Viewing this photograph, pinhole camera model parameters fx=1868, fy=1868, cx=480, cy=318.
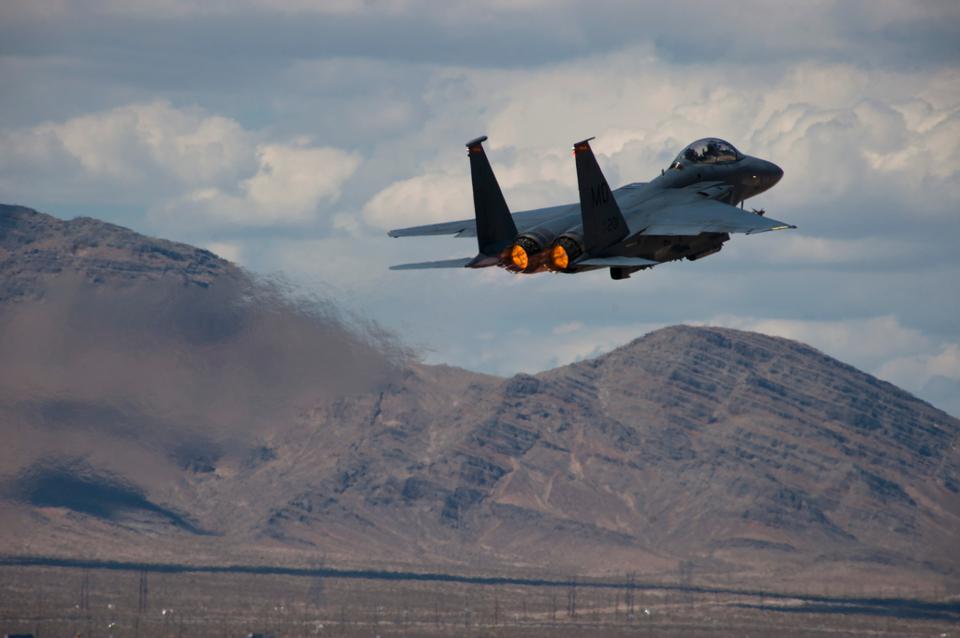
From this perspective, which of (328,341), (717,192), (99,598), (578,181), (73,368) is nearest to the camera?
(578,181)

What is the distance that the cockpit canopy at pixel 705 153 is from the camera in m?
75.1

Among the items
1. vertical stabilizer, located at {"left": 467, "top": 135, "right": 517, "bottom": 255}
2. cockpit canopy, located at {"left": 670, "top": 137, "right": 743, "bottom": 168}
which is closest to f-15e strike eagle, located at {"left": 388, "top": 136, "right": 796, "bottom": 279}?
vertical stabilizer, located at {"left": 467, "top": 135, "right": 517, "bottom": 255}

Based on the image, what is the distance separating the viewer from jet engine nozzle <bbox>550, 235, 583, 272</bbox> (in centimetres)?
6712

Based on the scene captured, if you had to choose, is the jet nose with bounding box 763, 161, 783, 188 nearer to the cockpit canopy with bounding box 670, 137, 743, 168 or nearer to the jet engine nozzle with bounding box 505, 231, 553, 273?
the cockpit canopy with bounding box 670, 137, 743, 168

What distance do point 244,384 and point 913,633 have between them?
75817mm

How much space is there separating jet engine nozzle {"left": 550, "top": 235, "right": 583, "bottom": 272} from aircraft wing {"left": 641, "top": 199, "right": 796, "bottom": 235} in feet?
9.40

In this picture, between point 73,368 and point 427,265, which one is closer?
point 427,265

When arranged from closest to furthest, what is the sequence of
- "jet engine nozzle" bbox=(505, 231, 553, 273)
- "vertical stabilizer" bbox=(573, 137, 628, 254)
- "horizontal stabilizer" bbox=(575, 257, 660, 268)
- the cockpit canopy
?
"vertical stabilizer" bbox=(573, 137, 628, 254), "horizontal stabilizer" bbox=(575, 257, 660, 268), "jet engine nozzle" bbox=(505, 231, 553, 273), the cockpit canopy

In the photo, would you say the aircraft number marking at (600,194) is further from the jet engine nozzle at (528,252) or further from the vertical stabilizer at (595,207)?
the jet engine nozzle at (528,252)

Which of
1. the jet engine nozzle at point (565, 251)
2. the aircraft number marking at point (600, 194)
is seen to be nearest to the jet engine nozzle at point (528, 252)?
the jet engine nozzle at point (565, 251)

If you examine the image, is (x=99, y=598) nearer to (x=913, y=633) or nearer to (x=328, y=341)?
(x=328, y=341)

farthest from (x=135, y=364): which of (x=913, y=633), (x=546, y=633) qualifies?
(x=913, y=633)

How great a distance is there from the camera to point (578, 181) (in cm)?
6588

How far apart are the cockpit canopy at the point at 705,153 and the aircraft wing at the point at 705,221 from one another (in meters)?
3.80
